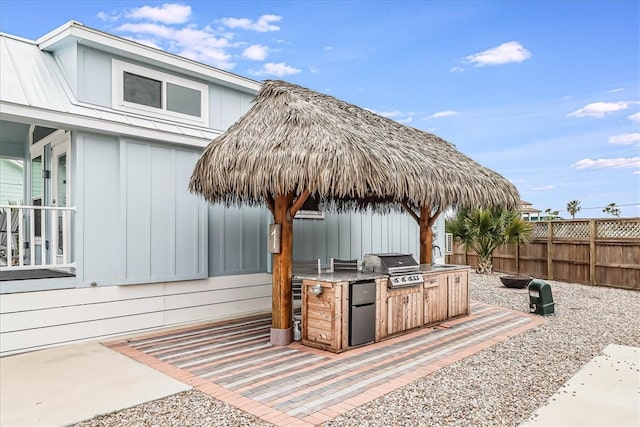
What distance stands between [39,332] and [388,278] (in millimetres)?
4927

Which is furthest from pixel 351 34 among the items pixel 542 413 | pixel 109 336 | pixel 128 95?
pixel 542 413

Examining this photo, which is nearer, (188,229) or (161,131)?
(161,131)

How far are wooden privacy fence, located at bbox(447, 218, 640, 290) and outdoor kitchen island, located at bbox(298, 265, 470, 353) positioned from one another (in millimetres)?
8884

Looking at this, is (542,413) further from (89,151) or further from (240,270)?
(89,151)

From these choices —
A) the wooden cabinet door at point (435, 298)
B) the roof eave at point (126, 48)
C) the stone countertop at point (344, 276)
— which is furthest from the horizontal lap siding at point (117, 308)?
the roof eave at point (126, 48)

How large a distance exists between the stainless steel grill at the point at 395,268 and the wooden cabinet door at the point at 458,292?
1.23 metres

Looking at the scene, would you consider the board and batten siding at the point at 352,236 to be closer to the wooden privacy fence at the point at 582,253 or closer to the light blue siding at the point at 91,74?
the light blue siding at the point at 91,74

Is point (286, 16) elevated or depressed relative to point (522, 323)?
elevated

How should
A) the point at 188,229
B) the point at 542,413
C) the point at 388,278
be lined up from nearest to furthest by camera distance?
the point at 542,413, the point at 388,278, the point at 188,229

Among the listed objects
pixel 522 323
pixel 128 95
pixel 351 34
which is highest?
pixel 351 34

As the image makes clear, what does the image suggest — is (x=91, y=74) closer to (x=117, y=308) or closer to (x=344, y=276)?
(x=117, y=308)

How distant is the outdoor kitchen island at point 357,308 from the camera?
563 cm

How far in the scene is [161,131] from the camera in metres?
6.80

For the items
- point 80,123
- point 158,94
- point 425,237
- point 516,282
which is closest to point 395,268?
point 425,237
